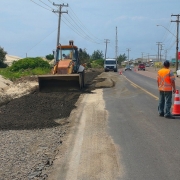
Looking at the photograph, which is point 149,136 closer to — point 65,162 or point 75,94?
point 65,162

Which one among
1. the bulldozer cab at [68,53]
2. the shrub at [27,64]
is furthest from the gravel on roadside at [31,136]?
the shrub at [27,64]

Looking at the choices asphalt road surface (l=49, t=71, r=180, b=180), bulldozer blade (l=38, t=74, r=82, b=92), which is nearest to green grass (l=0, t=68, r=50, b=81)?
bulldozer blade (l=38, t=74, r=82, b=92)

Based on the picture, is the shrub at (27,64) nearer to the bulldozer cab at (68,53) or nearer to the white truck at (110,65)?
the white truck at (110,65)

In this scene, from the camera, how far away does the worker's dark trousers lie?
12.4 meters

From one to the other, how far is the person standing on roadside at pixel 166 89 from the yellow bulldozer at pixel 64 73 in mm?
9386

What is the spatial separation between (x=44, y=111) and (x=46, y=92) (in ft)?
24.7

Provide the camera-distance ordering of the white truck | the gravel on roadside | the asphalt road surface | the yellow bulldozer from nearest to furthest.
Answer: the asphalt road surface
the gravel on roadside
the yellow bulldozer
the white truck

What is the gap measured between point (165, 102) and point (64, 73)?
11.5 metres

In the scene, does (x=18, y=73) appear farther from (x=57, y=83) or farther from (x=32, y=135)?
(x=32, y=135)

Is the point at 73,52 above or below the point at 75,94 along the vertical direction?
above

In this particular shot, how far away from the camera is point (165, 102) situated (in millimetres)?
12562

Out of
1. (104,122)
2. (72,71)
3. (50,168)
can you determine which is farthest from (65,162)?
(72,71)

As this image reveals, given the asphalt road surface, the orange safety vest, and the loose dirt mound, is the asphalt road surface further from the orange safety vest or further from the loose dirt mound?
the orange safety vest

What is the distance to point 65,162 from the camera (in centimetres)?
747
